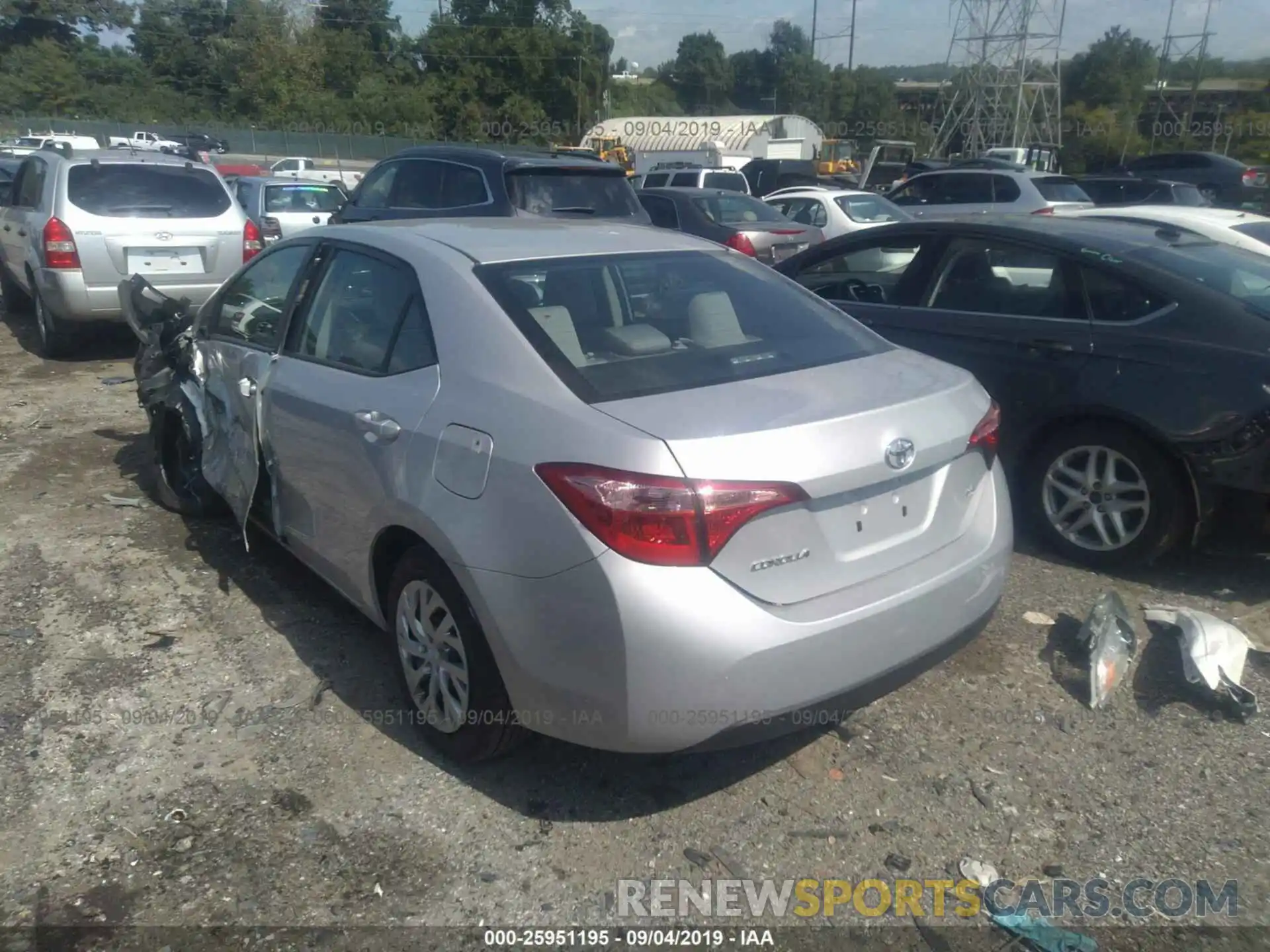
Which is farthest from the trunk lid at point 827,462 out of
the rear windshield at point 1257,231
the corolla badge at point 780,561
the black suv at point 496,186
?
the rear windshield at point 1257,231

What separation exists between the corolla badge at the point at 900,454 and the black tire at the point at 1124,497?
2.10 metres

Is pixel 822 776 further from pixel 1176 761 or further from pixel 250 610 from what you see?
pixel 250 610

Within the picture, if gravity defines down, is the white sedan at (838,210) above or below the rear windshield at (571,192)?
below

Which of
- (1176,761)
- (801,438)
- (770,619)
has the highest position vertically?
(801,438)

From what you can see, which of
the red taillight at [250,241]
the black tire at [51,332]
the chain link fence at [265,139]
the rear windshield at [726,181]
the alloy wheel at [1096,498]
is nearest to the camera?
the alloy wheel at [1096,498]

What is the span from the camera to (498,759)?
3273 millimetres

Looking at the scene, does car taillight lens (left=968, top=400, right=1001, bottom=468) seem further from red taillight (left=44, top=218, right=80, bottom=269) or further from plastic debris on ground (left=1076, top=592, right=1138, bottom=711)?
red taillight (left=44, top=218, right=80, bottom=269)

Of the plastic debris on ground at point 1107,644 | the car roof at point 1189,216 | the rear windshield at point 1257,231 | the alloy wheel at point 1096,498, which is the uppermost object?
the car roof at point 1189,216

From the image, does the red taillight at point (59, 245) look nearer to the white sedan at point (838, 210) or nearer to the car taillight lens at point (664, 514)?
the car taillight lens at point (664, 514)

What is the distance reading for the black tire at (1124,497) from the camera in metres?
4.41

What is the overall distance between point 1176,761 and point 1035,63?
53.2 m

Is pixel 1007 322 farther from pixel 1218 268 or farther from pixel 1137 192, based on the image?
pixel 1137 192

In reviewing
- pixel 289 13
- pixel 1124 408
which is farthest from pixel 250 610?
pixel 289 13

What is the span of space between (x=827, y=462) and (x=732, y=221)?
10.5 meters
